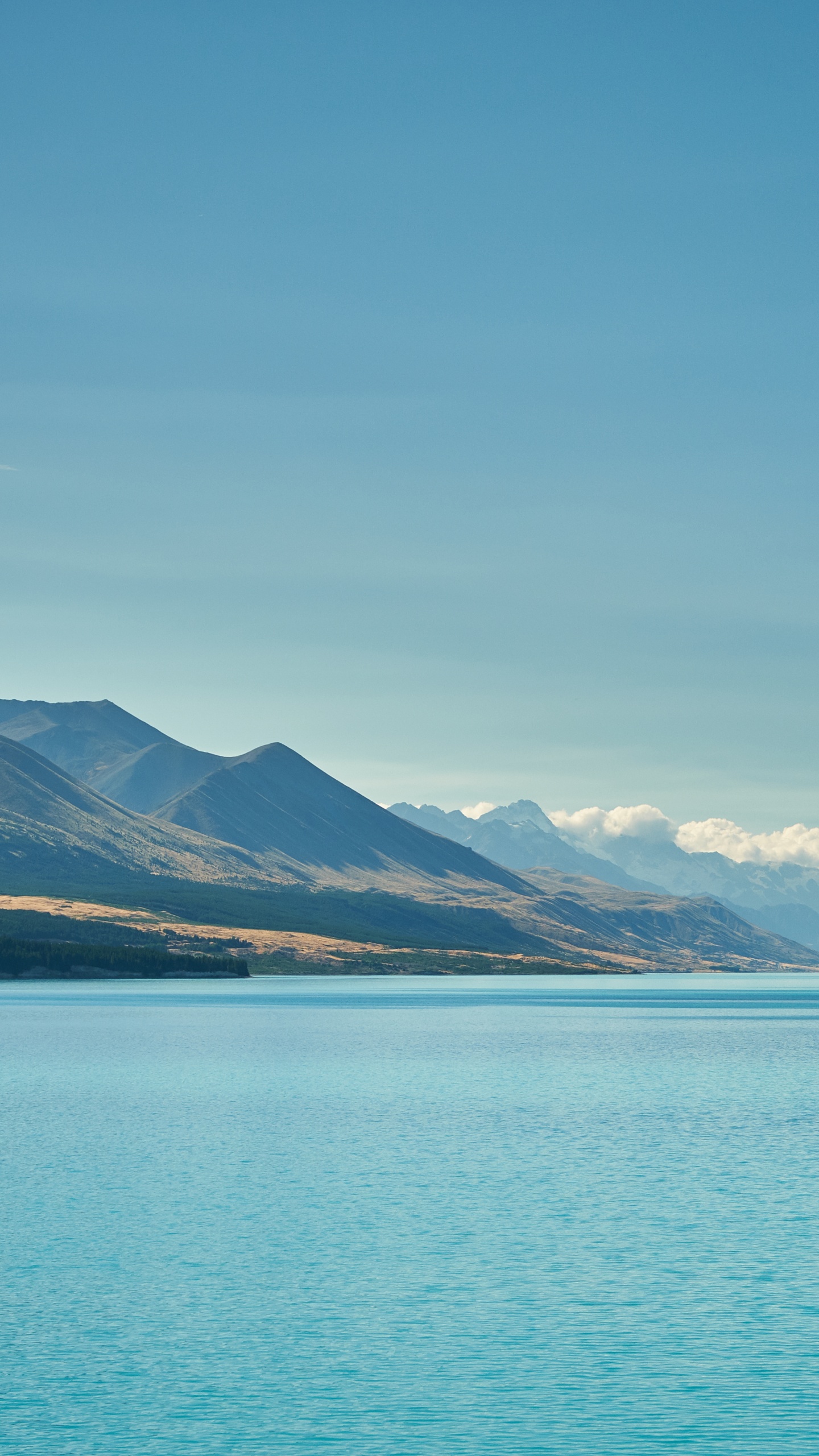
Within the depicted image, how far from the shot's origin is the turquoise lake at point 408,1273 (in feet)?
103

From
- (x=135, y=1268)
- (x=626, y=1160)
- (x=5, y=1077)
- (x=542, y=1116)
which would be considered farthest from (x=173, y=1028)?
(x=135, y=1268)

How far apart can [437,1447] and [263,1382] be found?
641cm

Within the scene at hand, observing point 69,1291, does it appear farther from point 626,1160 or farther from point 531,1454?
point 626,1160

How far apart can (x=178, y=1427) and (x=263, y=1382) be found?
149 inches

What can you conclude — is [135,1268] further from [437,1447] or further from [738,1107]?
[738,1107]

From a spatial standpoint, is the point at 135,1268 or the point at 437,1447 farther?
the point at 135,1268

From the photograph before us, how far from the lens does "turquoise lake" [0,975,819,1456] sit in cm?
3127

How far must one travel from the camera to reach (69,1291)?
42656mm

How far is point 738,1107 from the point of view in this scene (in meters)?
90.2

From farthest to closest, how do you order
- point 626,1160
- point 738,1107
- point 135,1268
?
point 738,1107
point 626,1160
point 135,1268

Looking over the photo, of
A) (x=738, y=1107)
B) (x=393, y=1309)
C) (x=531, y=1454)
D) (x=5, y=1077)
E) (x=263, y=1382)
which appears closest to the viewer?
(x=531, y=1454)

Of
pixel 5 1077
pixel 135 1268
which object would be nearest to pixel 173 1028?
pixel 5 1077

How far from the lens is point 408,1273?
45125 mm

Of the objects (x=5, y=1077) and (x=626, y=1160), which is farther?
(x=5, y=1077)
